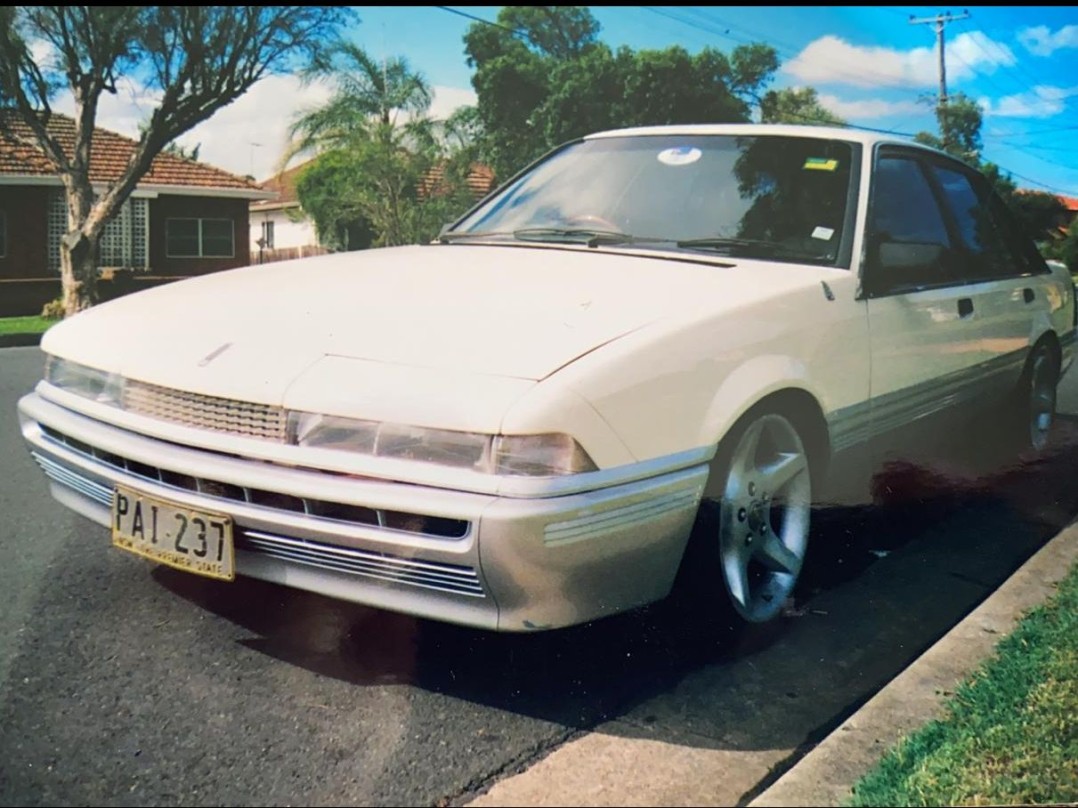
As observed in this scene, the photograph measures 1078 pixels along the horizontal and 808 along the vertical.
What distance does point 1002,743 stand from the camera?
2.18m

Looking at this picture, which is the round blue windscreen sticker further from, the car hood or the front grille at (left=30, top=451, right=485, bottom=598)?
the front grille at (left=30, top=451, right=485, bottom=598)

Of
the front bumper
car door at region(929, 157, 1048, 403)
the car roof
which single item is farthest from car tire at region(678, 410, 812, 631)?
car door at region(929, 157, 1048, 403)

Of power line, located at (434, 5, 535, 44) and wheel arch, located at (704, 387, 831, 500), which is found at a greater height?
power line, located at (434, 5, 535, 44)

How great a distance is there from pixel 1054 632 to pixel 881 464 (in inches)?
24.9

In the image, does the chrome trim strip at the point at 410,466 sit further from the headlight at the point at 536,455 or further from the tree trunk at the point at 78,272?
the tree trunk at the point at 78,272

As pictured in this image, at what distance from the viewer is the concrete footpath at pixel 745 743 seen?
2031mm

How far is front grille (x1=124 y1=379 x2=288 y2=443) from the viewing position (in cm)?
229

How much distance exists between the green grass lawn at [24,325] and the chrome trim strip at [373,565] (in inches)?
48.9

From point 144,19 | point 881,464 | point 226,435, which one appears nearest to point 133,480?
point 226,435

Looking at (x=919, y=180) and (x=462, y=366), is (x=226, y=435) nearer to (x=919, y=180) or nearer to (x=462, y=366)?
(x=462, y=366)

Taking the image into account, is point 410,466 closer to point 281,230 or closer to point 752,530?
point 752,530

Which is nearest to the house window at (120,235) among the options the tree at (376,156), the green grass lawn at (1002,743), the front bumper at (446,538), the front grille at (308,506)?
the tree at (376,156)

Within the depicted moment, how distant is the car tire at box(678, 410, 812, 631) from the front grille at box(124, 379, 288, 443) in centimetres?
97

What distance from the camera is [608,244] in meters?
3.11
